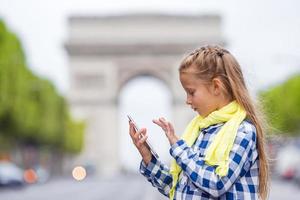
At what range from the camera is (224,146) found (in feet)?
10.8

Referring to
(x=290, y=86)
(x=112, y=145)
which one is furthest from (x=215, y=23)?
(x=112, y=145)

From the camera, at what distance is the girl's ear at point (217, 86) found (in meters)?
3.48

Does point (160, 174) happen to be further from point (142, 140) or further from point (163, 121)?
point (163, 121)

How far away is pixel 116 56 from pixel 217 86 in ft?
217

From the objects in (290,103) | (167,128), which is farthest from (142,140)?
(290,103)

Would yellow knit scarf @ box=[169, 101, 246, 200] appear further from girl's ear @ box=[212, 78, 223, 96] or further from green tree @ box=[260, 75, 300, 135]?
green tree @ box=[260, 75, 300, 135]

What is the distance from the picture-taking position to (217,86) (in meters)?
3.48

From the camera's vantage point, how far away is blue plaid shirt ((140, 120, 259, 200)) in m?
3.28

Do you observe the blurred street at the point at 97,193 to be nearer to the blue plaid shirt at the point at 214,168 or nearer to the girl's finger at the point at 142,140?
the girl's finger at the point at 142,140

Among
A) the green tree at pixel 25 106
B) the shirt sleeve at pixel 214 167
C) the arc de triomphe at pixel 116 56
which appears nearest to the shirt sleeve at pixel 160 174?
the shirt sleeve at pixel 214 167

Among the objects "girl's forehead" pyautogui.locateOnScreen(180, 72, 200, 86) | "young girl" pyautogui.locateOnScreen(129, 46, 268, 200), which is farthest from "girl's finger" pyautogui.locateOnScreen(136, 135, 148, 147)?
"girl's forehead" pyautogui.locateOnScreen(180, 72, 200, 86)

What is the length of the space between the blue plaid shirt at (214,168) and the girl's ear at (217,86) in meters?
0.11

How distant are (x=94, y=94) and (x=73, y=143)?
42.7 ft

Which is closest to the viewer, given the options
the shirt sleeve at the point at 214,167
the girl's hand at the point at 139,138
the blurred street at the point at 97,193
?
the shirt sleeve at the point at 214,167
